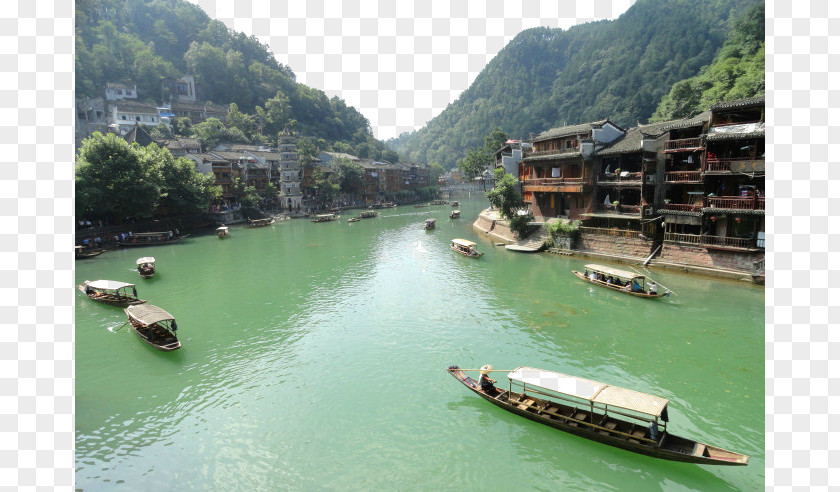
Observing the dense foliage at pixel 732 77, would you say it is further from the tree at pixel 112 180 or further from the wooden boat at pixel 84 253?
the wooden boat at pixel 84 253

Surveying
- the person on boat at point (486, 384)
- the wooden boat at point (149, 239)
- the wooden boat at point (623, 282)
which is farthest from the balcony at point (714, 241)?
the wooden boat at point (149, 239)

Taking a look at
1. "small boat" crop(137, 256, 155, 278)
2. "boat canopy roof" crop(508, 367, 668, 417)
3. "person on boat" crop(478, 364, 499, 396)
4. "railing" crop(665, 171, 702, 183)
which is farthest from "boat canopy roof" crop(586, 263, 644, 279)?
"small boat" crop(137, 256, 155, 278)

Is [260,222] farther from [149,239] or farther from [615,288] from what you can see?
[615,288]

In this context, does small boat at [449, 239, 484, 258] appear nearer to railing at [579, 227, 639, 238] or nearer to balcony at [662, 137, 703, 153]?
railing at [579, 227, 639, 238]

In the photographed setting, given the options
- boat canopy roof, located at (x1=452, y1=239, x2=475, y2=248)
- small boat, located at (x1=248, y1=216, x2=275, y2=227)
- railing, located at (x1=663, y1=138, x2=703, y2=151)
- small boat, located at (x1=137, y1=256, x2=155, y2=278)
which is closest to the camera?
railing, located at (x1=663, y1=138, x2=703, y2=151)

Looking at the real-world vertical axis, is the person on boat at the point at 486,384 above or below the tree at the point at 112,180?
below

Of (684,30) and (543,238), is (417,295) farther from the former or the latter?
(684,30)
